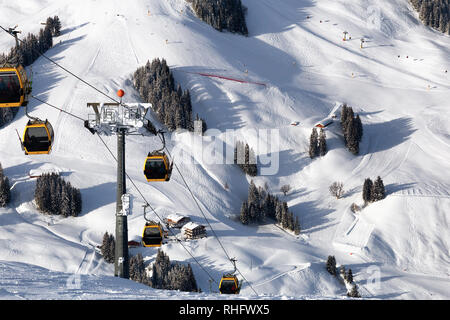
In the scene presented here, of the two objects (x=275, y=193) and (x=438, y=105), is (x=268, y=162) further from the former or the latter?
(x=438, y=105)

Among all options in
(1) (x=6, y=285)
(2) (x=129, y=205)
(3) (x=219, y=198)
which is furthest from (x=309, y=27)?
(1) (x=6, y=285)

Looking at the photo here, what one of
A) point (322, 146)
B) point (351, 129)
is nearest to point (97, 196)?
point (322, 146)

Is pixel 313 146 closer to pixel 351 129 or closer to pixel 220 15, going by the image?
pixel 351 129

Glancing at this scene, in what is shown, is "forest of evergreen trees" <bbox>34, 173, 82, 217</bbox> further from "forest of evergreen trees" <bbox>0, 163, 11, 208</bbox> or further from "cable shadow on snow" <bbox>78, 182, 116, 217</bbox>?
"forest of evergreen trees" <bbox>0, 163, 11, 208</bbox>

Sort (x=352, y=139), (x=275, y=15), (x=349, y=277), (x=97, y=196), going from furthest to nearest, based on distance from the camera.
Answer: (x=275, y=15) < (x=352, y=139) < (x=97, y=196) < (x=349, y=277)

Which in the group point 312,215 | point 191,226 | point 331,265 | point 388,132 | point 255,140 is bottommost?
point 331,265

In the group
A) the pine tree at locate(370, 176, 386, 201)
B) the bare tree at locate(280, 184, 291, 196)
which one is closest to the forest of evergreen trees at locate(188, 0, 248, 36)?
the bare tree at locate(280, 184, 291, 196)

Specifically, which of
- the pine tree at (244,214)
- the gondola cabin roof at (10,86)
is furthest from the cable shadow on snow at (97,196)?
the gondola cabin roof at (10,86)
